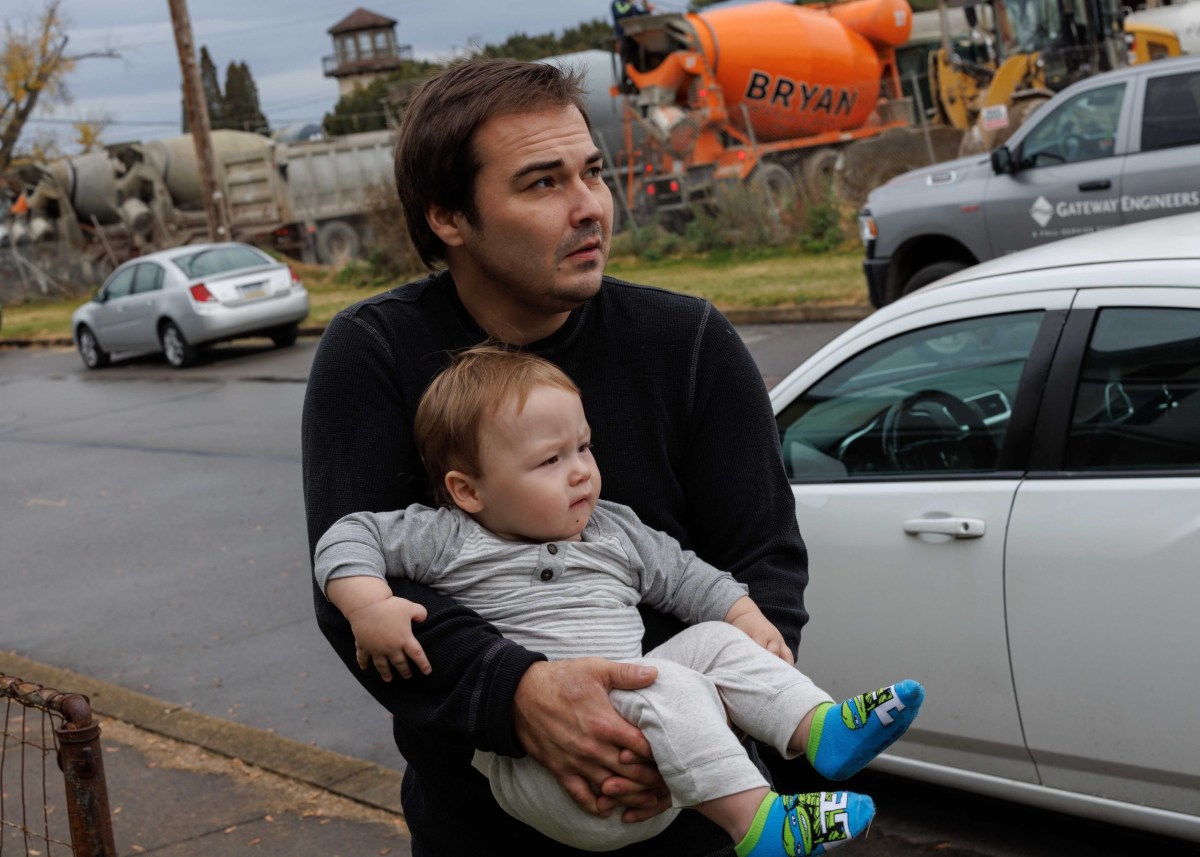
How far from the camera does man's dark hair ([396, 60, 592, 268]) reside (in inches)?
81.8

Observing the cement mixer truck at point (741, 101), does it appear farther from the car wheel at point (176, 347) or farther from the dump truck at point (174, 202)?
the dump truck at point (174, 202)

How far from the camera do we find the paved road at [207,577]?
4.53 meters

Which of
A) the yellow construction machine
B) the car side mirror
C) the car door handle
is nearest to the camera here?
the car door handle

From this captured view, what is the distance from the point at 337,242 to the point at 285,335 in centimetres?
1228

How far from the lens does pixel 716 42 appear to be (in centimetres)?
2295

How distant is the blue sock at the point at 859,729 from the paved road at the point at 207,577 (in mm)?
2495

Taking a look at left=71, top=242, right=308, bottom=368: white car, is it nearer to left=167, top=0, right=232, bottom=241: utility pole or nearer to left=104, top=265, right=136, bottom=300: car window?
left=104, top=265, right=136, bottom=300: car window

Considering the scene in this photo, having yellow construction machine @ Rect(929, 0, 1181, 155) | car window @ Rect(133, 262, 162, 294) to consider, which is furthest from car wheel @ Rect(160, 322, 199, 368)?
yellow construction machine @ Rect(929, 0, 1181, 155)

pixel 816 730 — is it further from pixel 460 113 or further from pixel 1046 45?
pixel 1046 45

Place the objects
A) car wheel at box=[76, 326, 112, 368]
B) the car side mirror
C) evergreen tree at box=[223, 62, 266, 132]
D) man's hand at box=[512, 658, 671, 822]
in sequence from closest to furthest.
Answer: man's hand at box=[512, 658, 671, 822] → the car side mirror → car wheel at box=[76, 326, 112, 368] → evergreen tree at box=[223, 62, 266, 132]

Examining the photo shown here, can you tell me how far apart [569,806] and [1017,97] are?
18.0 m

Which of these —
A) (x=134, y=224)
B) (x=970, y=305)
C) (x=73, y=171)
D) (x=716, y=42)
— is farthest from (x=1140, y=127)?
(x=73, y=171)

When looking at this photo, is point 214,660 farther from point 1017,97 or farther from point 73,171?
point 73,171

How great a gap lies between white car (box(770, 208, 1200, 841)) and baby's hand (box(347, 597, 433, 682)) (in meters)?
2.16
